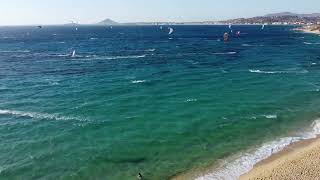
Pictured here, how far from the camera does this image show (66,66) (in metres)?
78.0

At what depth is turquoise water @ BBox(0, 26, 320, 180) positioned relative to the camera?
1272 inches

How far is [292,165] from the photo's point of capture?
30047 mm

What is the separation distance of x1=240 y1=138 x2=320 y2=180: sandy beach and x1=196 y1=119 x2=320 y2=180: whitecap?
1.68 feet

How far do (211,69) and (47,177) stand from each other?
148 feet

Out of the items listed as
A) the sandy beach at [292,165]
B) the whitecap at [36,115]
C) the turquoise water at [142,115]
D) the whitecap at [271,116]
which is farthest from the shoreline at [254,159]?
the whitecap at [36,115]

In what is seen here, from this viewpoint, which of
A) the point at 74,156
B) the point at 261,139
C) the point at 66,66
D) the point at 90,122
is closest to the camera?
the point at 74,156

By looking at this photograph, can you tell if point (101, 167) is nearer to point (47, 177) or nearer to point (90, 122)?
point (47, 177)

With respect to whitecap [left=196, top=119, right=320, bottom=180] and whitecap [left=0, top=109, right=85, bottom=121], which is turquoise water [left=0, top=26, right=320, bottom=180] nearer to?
whitecap [left=0, top=109, right=85, bottom=121]

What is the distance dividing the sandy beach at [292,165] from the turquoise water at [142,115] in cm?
305

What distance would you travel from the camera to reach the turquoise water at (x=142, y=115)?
32312 mm

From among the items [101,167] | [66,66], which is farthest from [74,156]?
[66,66]

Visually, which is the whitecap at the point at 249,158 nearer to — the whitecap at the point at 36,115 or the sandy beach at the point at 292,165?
the sandy beach at the point at 292,165


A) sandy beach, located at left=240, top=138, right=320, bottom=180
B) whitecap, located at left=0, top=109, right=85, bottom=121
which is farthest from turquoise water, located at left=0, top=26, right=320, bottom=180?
sandy beach, located at left=240, top=138, right=320, bottom=180

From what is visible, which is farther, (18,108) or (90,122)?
(18,108)
